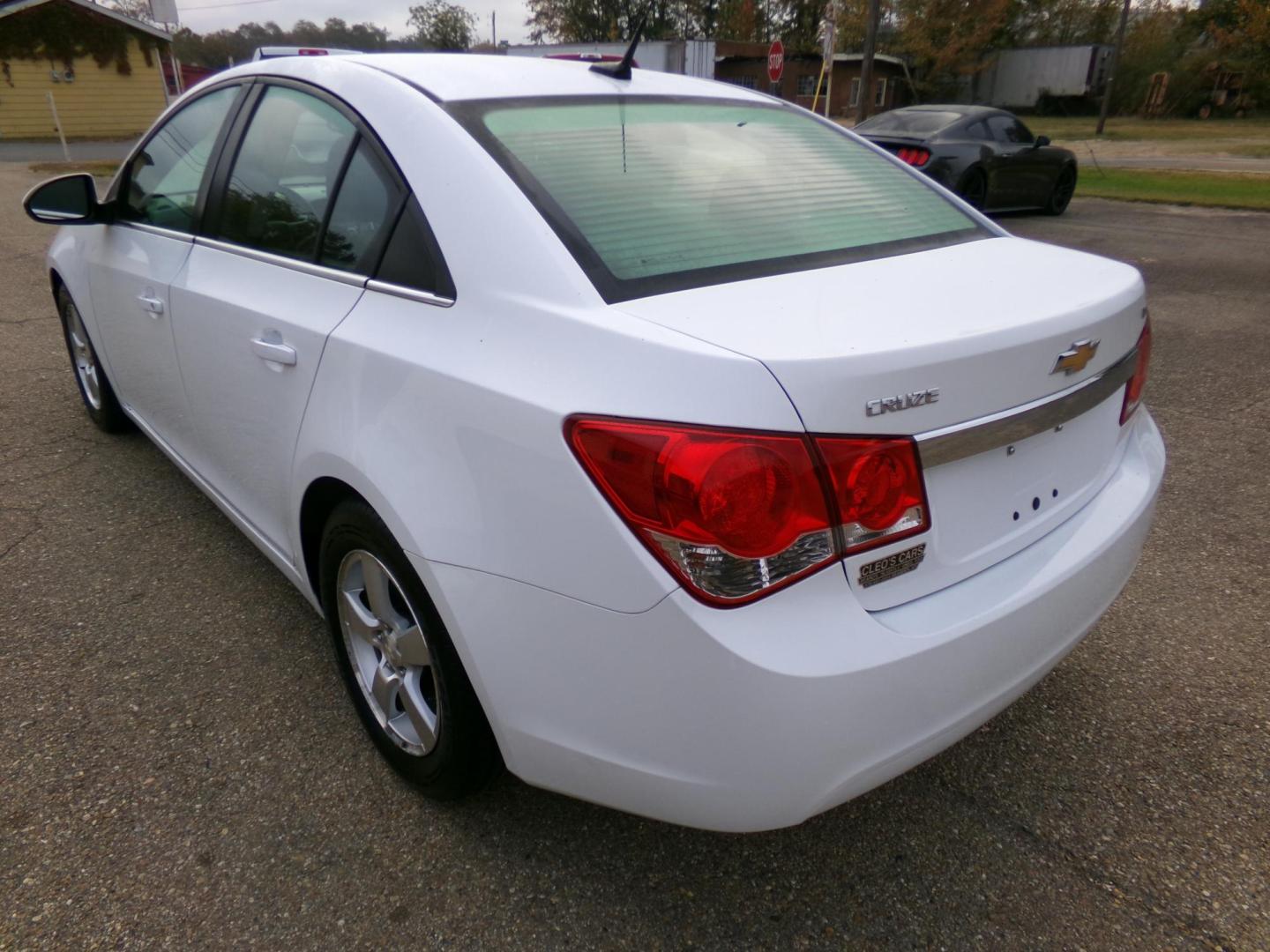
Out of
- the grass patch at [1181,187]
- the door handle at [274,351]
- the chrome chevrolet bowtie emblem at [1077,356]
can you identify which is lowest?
the grass patch at [1181,187]

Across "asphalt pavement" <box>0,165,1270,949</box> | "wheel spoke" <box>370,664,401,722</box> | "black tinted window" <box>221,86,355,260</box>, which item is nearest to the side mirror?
"black tinted window" <box>221,86,355,260</box>

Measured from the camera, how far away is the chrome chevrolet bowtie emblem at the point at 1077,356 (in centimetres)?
171

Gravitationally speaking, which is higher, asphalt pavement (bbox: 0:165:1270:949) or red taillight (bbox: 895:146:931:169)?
red taillight (bbox: 895:146:931:169)

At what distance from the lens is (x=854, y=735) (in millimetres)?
1475

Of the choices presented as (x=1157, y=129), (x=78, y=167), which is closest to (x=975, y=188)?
(x=78, y=167)

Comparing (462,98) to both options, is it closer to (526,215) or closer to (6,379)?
(526,215)

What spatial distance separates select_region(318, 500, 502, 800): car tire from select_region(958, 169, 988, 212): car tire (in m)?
11.0

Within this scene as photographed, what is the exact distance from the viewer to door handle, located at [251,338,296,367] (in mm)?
2123

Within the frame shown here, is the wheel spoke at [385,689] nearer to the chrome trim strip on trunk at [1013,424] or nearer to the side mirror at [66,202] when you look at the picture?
the chrome trim strip on trunk at [1013,424]

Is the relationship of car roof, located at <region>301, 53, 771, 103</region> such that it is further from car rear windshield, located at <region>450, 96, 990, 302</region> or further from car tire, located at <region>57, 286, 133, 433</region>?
car tire, located at <region>57, 286, 133, 433</region>

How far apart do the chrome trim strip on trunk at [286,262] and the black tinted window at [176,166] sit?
239mm

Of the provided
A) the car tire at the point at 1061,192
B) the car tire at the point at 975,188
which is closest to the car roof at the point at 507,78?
the car tire at the point at 975,188

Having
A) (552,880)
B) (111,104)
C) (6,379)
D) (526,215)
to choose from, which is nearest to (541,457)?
(526,215)

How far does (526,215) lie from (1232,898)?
2.01m
